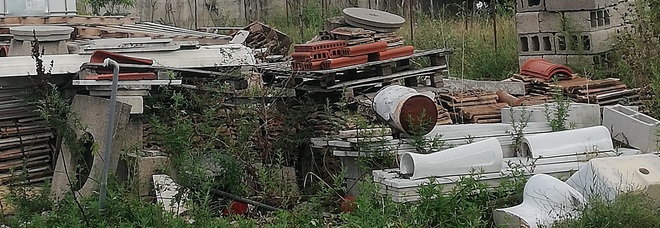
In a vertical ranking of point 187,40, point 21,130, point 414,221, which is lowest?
point 414,221

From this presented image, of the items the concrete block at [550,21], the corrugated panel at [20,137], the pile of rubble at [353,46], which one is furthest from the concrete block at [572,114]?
the corrugated panel at [20,137]

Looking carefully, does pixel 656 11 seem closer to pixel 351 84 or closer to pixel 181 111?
pixel 351 84

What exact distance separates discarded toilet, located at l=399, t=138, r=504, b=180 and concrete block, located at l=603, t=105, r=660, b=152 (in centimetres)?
134

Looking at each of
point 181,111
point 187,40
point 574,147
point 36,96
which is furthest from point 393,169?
point 187,40

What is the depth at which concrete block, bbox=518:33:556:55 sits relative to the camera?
9.71 metres

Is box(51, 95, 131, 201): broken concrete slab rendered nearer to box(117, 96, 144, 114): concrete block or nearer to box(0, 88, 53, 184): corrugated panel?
box(117, 96, 144, 114): concrete block

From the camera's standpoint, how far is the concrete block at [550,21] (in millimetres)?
9531

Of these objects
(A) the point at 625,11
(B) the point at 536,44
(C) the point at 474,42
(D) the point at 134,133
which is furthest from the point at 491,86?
(D) the point at 134,133

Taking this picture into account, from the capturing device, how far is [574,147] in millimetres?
6199

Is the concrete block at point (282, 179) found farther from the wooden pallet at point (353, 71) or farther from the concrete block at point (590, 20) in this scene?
the concrete block at point (590, 20)

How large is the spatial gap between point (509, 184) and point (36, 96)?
3784 mm

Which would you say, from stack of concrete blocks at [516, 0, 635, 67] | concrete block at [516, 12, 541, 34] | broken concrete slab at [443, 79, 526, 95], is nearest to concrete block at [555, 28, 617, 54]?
stack of concrete blocks at [516, 0, 635, 67]

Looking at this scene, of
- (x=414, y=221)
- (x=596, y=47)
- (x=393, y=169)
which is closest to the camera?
(x=414, y=221)

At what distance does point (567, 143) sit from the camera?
622 centimetres
